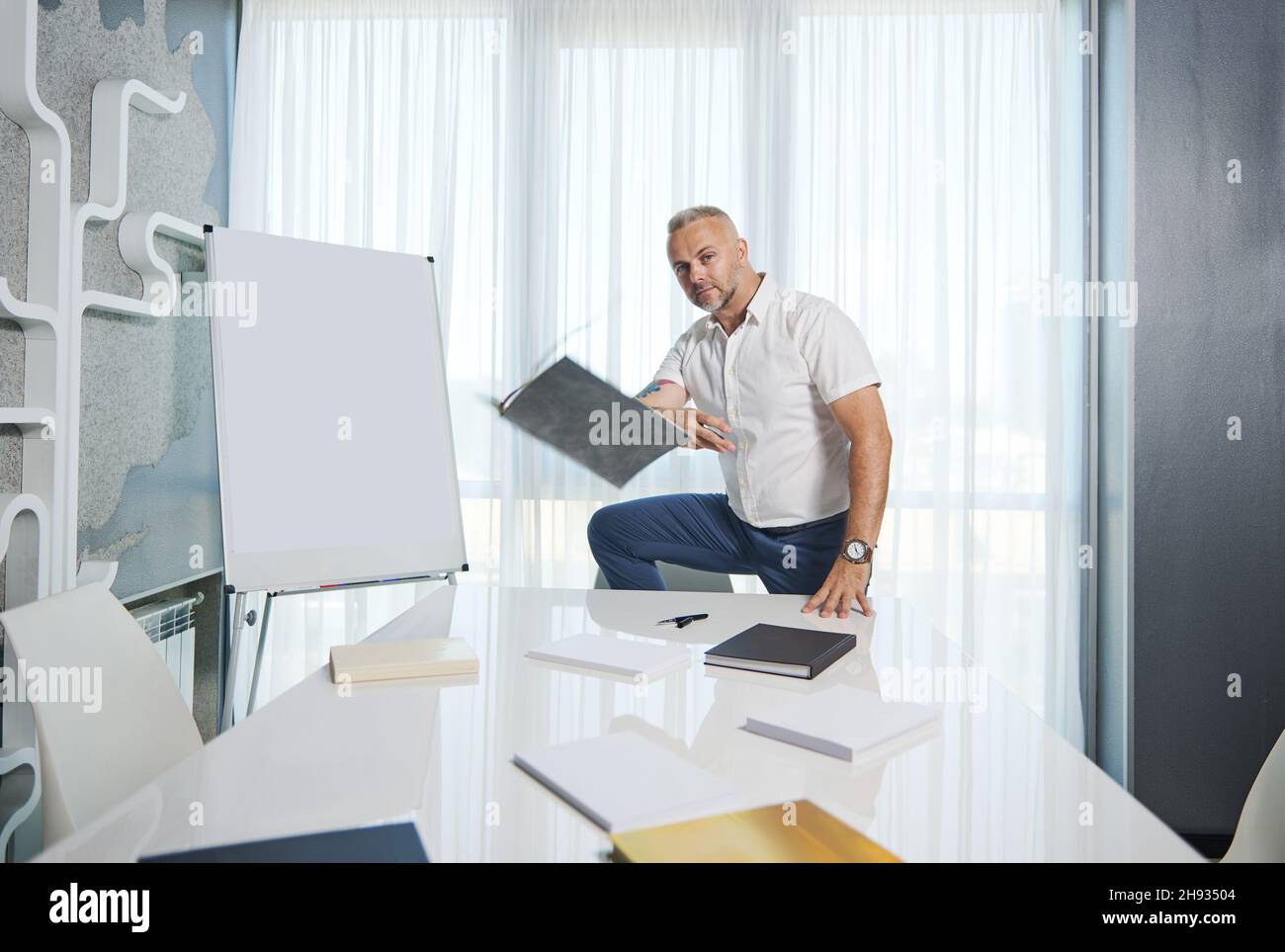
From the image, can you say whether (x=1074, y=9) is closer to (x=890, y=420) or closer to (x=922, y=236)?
(x=922, y=236)

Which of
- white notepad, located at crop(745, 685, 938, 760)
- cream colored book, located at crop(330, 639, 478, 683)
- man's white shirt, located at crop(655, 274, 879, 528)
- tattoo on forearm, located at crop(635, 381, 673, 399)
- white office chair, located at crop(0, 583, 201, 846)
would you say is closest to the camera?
white notepad, located at crop(745, 685, 938, 760)

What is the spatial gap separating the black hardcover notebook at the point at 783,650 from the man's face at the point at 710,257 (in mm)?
1123

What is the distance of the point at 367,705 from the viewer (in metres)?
1.21

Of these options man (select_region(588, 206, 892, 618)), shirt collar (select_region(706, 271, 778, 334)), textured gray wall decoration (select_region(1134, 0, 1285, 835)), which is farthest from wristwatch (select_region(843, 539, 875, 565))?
textured gray wall decoration (select_region(1134, 0, 1285, 835))

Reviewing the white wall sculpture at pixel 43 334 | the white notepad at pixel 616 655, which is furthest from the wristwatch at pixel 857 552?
the white wall sculpture at pixel 43 334

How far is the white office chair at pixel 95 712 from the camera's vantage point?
1.15 metres

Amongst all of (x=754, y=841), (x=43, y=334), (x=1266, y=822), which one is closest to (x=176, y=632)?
(x=43, y=334)

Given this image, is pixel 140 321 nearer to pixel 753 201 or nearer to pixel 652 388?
pixel 652 388

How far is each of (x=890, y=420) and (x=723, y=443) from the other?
103 cm

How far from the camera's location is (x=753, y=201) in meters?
3.02

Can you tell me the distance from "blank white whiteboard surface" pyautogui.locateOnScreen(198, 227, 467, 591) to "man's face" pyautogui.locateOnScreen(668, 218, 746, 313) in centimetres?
79

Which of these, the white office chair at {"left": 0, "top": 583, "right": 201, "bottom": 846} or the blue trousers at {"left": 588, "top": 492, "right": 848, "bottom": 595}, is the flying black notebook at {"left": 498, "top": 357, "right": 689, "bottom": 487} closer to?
the blue trousers at {"left": 588, "top": 492, "right": 848, "bottom": 595}

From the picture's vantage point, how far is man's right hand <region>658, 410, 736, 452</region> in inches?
89.4

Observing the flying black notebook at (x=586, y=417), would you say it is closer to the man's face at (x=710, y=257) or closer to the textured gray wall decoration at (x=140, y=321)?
the man's face at (x=710, y=257)
